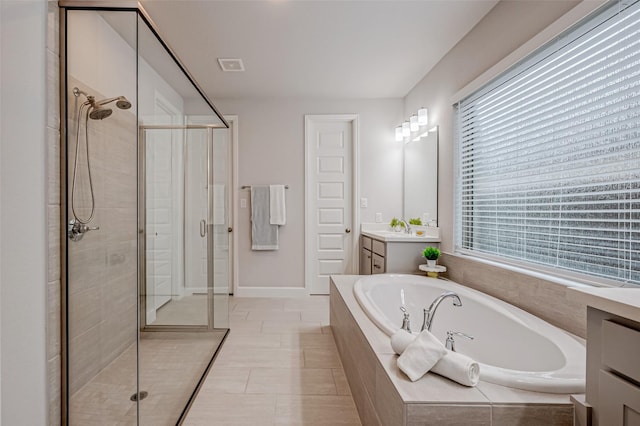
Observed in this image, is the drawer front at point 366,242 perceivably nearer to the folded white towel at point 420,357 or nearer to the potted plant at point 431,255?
the potted plant at point 431,255

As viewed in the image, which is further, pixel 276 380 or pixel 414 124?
pixel 414 124

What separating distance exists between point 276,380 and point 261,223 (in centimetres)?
215

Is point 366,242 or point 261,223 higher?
point 261,223

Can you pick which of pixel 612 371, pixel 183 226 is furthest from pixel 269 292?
pixel 612 371

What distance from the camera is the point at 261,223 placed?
151 inches

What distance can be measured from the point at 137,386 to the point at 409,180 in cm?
315

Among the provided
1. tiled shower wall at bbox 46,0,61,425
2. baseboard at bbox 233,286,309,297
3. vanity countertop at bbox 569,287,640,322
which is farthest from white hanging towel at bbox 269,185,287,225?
vanity countertop at bbox 569,287,640,322

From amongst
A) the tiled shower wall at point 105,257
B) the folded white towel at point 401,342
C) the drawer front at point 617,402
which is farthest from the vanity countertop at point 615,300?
the tiled shower wall at point 105,257

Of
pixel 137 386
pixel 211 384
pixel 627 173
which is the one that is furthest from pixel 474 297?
pixel 137 386

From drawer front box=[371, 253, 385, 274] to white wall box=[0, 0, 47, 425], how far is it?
2.45 m

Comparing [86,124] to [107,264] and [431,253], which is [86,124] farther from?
[431,253]

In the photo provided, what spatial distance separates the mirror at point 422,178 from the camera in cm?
300

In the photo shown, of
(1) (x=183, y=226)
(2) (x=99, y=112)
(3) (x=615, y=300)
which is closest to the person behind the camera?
(3) (x=615, y=300)

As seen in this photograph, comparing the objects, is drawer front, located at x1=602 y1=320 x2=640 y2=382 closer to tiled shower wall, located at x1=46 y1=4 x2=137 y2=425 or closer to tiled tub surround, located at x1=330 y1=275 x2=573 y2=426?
tiled tub surround, located at x1=330 y1=275 x2=573 y2=426
